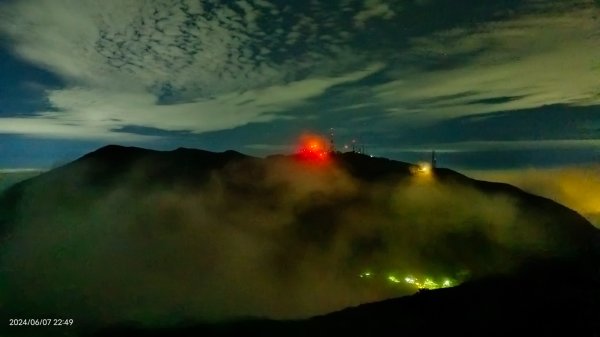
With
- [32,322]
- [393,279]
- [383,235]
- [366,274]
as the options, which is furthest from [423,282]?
[32,322]

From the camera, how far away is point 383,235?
206 ft

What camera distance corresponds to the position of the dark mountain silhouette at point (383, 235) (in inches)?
1804

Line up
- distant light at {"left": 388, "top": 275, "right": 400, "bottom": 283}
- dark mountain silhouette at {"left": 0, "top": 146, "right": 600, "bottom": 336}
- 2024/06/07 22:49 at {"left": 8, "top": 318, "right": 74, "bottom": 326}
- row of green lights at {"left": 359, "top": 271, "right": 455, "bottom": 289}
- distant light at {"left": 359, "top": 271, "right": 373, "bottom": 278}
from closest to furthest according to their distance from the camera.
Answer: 2024/06/07 22:49 at {"left": 8, "top": 318, "right": 74, "bottom": 326} → dark mountain silhouette at {"left": 0, "top": 146, "right": 600, "bottom": 336} → row of green lights at {"left": 359, "top": 271, "right": 455, "bottom": 289} → distant light at {"left": 388, "top": 275, "right": 400, "bottom": 283} → distant light at {"left": 359, "top": 271, "right": 373, "bottom": 278}

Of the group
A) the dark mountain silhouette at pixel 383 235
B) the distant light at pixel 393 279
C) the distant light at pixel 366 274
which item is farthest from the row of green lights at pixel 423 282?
the distant light at pixel 366 274

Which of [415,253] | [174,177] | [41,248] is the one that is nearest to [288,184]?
[174,177]

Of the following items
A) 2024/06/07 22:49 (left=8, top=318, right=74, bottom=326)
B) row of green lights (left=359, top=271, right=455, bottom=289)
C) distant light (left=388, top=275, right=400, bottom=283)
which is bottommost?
row of green lights (left=359, top=271, right=455, bottom=289)

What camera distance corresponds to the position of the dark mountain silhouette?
150 feet

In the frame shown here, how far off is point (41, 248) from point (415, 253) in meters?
44.2

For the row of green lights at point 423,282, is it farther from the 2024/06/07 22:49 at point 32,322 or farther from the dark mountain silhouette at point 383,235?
the 2024/06/07 22:49 at point 32,322

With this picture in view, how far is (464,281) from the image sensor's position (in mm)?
56281

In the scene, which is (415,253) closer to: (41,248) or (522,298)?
(522,298)

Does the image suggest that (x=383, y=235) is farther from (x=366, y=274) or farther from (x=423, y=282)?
(x=423, y=282)

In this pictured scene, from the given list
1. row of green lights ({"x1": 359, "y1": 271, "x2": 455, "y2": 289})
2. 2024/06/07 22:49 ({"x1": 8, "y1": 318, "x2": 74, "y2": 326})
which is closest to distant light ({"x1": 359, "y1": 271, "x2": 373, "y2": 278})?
row of green lights ({"x1": 359, "y1": 271, "x2": 455, "y2": 289})

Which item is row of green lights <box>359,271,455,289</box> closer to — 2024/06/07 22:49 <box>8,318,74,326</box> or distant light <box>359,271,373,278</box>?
distant light <box>359,271,373,278</box>
